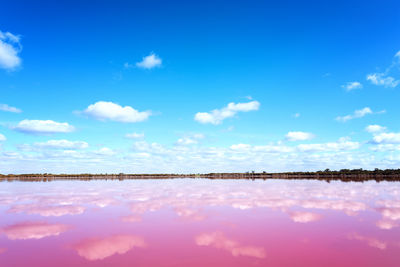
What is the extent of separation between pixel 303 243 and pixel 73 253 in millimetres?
6942

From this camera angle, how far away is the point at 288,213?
14.5m

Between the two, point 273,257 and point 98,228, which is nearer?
point 273,257

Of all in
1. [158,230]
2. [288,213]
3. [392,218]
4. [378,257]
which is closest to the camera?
[378,257]

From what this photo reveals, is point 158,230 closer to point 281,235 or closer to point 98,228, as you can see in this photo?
point 98,228

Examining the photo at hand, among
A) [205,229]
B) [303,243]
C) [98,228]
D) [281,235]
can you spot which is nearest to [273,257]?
[303,243]

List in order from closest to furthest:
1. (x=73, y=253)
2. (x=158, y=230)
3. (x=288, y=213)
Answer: (x=73, y=253), (x=158, y=230), (x=288, y=213)

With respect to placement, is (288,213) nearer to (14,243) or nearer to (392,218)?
(392,218)

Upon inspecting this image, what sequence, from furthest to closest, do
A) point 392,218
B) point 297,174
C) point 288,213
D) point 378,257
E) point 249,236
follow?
point 297,174, point 288,213, point 392,218, point 249,236, point 378,257

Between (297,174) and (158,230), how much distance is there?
113723mm

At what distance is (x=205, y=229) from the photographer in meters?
11.0

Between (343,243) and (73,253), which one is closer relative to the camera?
(73,253)

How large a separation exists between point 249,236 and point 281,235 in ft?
3.81

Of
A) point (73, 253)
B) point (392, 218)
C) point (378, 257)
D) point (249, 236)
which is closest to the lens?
point (378, 257)

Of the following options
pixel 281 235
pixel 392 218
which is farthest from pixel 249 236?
pixel 392 218
